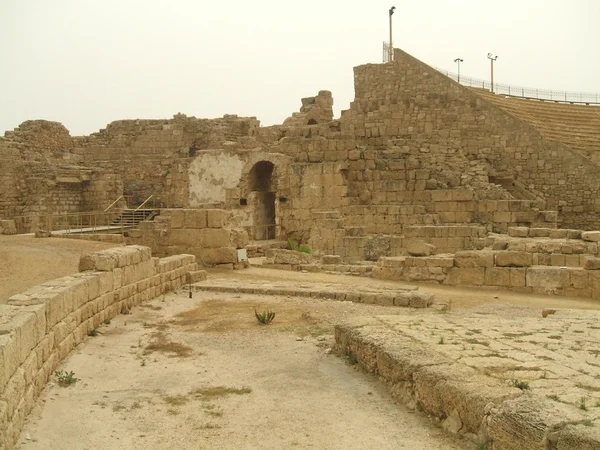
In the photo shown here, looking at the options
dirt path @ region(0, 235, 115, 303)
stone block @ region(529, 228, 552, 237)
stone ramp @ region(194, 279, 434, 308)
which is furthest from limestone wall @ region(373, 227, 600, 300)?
dirt path @ region(0, 235, 115, 303)

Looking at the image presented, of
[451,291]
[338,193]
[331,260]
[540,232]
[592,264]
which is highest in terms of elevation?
[338,193]

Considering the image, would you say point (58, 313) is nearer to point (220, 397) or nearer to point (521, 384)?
point (220, 397)

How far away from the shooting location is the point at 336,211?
17.0 metres

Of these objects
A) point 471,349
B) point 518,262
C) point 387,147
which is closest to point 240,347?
point 471,349

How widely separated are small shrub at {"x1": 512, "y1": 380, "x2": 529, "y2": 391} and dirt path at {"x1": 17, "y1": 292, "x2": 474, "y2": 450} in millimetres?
547

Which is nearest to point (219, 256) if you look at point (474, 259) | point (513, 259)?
point (474, 259)

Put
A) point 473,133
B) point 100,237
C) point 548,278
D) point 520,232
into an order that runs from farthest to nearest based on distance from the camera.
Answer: point 473,133, point 100,237, point 520,232, point 548,278

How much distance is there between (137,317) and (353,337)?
3488 mm

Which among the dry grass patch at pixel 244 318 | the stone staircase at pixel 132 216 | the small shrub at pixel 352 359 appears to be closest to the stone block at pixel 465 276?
the dry grass patch at pixel 244 318

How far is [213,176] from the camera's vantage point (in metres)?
20.1

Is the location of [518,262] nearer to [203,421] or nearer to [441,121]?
[203,421]

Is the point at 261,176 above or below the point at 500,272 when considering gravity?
above

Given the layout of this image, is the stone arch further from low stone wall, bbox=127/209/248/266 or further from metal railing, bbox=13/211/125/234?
low stone wall, bbox=127/209/248/266

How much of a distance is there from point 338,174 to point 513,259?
288 inches
